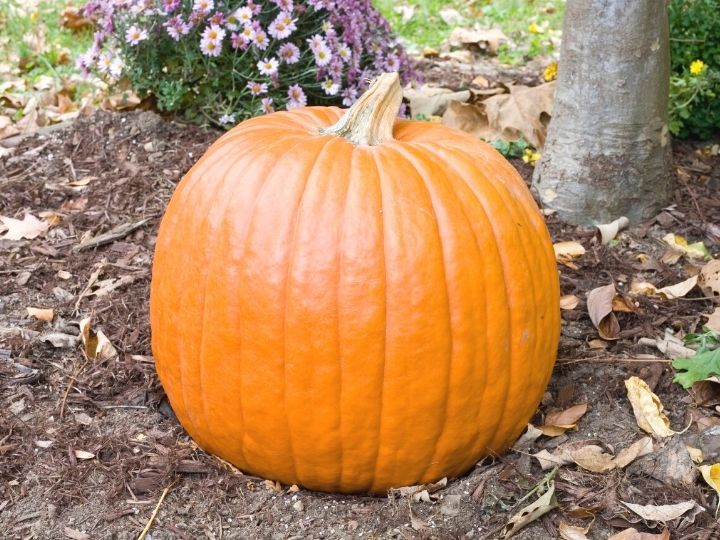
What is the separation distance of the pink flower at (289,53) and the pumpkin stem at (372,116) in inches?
71.8

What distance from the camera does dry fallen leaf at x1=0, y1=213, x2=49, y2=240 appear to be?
3818 millimetres

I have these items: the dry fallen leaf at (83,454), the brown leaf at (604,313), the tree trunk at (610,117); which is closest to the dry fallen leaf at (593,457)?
the brown leaf at (604,313)

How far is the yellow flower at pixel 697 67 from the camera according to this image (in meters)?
4.45

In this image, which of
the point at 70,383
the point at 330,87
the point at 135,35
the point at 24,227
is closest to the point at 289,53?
the point at 330,87

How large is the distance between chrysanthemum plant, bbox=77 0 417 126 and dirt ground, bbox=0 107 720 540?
47cm

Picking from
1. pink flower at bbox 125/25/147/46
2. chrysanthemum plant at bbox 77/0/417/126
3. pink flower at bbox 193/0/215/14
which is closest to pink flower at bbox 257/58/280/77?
chrysanthemum plant at bbox 77/0/417/126

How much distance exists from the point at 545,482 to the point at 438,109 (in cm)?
302

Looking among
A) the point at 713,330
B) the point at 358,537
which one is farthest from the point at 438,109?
the point at 358,537

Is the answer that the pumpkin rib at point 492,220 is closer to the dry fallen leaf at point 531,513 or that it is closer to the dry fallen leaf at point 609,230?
the dry fallen leaf at point 531,513

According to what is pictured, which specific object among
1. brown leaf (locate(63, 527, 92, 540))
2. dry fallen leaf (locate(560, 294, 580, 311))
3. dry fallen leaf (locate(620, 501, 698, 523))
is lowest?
dry fallen leaf (locate(620, 501, 698, 523))

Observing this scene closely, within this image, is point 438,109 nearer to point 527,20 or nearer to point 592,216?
point 592,216

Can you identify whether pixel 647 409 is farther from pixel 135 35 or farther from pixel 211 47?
pixel 135 35

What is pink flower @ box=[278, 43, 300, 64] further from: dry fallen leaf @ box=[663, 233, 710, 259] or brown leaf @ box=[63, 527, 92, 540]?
brown leaf @ box=[63, 527, 92, 540]

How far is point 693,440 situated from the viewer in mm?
2588
